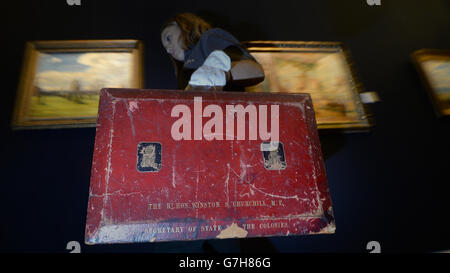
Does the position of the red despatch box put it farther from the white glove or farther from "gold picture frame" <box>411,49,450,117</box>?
"gold picture frame" <box>411,49,450,117</box>

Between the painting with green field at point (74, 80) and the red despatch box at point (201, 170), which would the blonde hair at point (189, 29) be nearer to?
the painting with green field at point (74, 80)

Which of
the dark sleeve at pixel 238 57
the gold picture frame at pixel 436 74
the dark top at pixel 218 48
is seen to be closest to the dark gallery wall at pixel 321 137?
the gold picture frame at pixel 436 74

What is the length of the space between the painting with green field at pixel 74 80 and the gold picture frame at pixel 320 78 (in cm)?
71

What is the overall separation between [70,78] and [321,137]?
137 cm

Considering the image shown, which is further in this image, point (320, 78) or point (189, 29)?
point (320, 78)

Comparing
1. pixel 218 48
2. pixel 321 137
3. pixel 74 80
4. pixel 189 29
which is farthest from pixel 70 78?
pixel 321 137

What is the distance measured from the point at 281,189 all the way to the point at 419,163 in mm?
1064

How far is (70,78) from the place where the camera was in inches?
47.6

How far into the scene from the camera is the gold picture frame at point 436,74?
4.47 feet

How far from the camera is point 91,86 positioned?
47.4 inches

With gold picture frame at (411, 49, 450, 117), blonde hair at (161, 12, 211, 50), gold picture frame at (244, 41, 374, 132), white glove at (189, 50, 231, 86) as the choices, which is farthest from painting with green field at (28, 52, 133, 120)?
gold picture frame at (411, 49, 450, 117)

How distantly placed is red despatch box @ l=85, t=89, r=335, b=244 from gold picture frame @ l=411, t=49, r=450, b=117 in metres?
1.16

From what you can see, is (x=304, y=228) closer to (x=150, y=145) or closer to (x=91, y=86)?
(x=150, y=145)

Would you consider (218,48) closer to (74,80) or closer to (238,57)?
(238,57)
